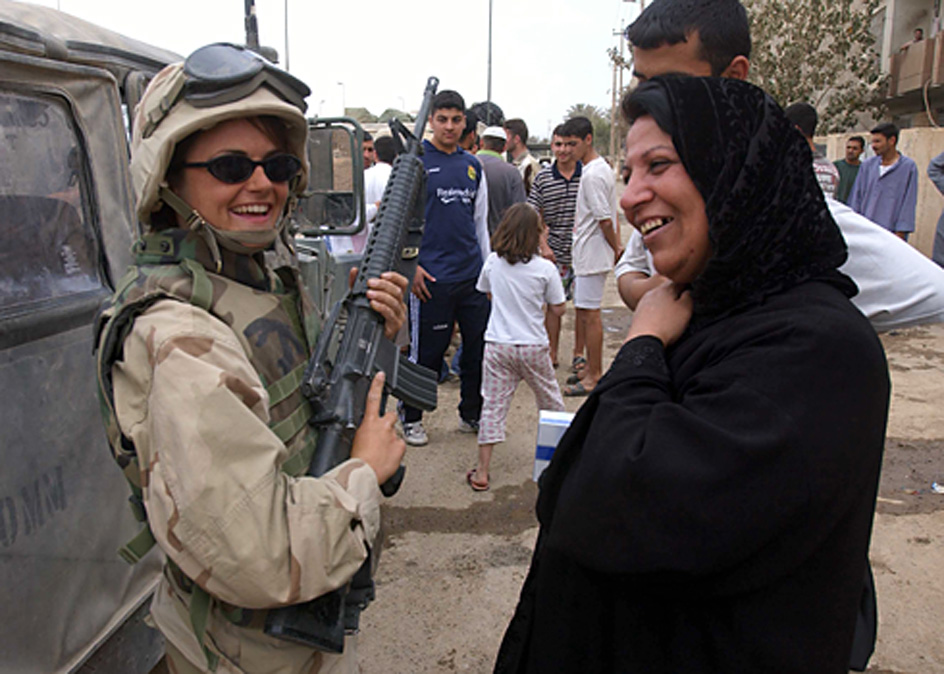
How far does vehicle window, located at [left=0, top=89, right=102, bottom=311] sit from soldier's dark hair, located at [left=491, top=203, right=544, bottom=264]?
8.07 feet

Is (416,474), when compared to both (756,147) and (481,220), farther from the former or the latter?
(756,147)

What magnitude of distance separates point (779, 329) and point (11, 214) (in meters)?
1.92

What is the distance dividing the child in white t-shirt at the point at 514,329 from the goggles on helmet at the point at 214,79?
2.79 m

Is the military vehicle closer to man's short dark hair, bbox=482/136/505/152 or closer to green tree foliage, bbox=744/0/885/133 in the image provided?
man's short dark hair, bbox=482/136/505/152

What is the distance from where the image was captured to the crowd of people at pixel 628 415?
3.44 ft

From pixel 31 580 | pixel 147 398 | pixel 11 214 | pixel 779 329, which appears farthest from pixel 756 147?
pixel 31 580

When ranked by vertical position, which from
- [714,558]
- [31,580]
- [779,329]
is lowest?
[31,580]

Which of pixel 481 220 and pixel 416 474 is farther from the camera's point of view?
pixel 481 220

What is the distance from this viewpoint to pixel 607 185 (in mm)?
5551

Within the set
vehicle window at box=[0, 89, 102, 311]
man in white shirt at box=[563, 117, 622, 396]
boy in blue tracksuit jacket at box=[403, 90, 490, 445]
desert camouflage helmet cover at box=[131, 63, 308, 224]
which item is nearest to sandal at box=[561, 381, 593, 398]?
man in white shirt at box=[563, 117, 622, 396]

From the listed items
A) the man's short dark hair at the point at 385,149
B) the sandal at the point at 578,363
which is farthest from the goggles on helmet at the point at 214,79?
the sandal at the point at 578,363

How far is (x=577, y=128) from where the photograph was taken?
5930 mm

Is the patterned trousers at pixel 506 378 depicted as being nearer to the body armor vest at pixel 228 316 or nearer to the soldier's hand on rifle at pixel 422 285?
the soldier's hand on rifle at pixel 422 285

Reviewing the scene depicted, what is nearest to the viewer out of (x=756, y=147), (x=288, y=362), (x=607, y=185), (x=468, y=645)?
(x=756, y=147)
